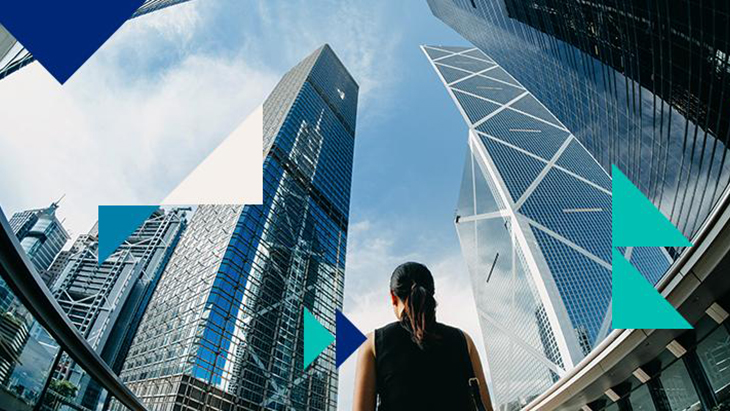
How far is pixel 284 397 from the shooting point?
4356 centimetres

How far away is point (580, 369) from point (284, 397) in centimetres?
3952

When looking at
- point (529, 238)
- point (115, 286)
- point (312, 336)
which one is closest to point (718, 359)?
point (312, 336)

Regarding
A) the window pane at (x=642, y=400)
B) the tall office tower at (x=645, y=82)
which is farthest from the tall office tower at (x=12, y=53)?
the tall office tower at (x=645, y=82)

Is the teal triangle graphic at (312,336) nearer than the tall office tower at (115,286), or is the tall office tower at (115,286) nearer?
the teal triangle graphic at (312,336)

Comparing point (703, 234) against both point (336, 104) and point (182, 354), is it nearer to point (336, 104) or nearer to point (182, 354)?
point (182, 354)

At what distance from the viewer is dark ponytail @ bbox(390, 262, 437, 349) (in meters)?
1.79

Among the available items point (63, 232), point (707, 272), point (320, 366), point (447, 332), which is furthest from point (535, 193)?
point (63, 232)

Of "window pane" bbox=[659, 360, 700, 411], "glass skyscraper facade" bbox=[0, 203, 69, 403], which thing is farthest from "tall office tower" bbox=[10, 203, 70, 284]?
"window pane" bbox=[659, 360, 700, 411]

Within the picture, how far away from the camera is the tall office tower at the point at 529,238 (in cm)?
8031

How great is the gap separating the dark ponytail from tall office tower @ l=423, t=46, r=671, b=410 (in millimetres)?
83119

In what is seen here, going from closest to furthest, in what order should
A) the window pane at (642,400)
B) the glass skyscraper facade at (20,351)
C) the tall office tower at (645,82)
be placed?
the glass skyscraper facade at (20,351), the window pane at (642,400), the tall office tower at (645,82)
